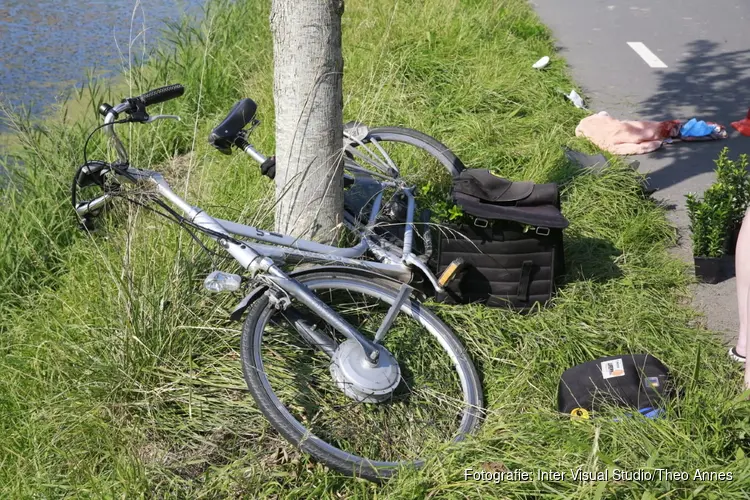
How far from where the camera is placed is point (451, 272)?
12.1 feet

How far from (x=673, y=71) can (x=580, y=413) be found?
5.56 meters

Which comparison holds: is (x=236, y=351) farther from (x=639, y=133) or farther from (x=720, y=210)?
(x=639, y=133)

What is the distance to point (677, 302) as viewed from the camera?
13.5 ft

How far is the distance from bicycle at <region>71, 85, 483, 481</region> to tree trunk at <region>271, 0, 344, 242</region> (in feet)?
0.82

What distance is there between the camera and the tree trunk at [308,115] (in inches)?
134

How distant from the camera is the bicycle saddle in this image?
11.9ft

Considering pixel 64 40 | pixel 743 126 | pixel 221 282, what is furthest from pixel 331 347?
pixel 64 40

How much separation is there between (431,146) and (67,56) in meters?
5.01

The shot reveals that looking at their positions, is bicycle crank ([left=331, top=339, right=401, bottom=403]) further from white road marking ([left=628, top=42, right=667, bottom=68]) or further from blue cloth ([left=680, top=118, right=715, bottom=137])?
white road marking ([left=628, top=42, right=667, bottom=68])

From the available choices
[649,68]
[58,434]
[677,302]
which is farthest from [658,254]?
[649,68]

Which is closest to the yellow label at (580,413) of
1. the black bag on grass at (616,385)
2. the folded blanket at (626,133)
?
the black bag on grass at (616,385)

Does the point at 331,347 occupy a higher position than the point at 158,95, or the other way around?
the point at 158,95

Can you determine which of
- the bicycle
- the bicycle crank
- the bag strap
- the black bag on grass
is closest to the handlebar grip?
the bicycle

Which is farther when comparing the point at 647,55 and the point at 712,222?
the point at 647,55
